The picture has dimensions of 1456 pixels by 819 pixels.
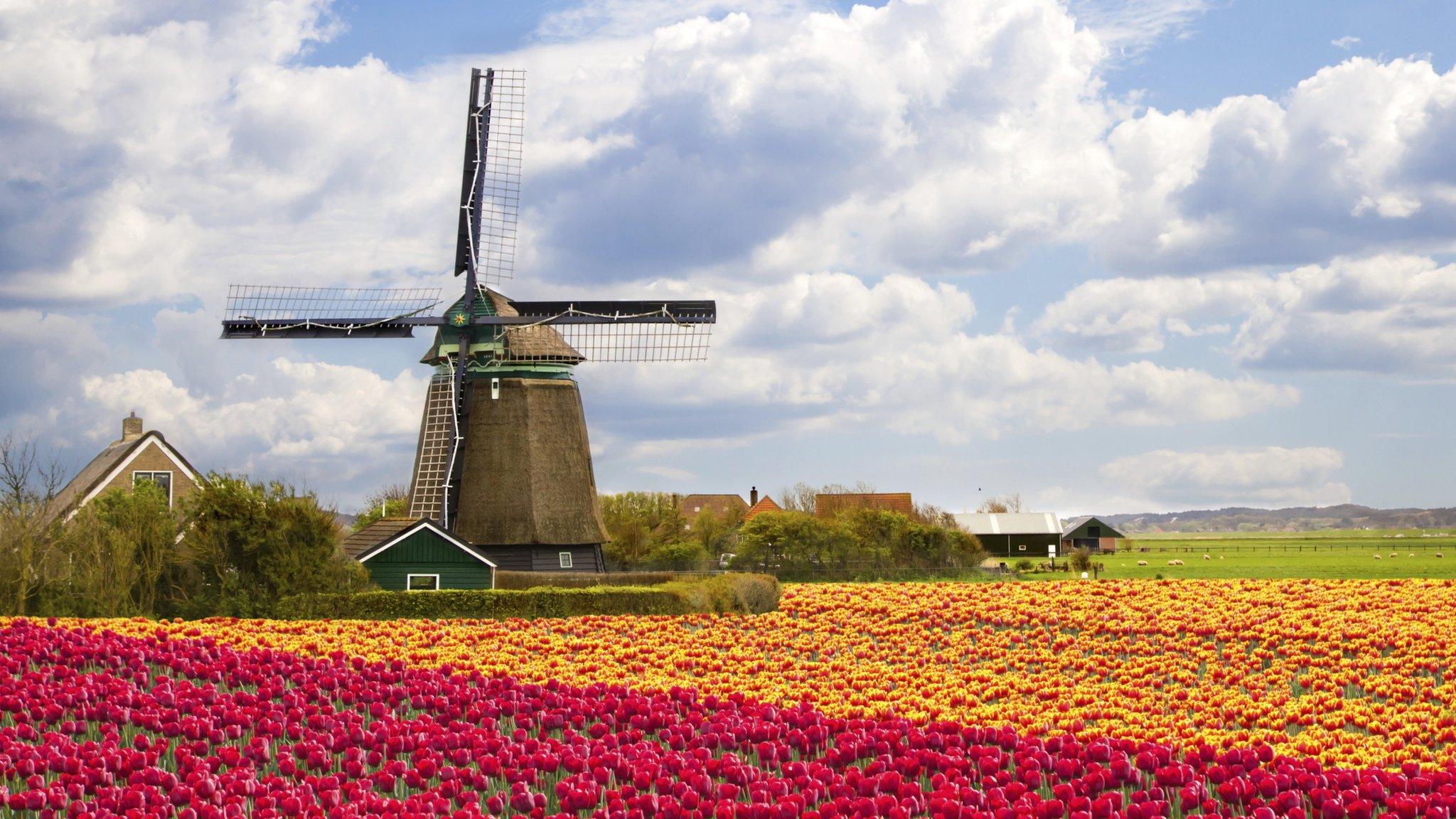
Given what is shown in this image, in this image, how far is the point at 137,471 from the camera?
130 ft

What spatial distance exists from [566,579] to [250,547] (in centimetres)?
957

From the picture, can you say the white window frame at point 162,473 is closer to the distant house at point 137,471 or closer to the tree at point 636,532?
the distant house at point 137,471

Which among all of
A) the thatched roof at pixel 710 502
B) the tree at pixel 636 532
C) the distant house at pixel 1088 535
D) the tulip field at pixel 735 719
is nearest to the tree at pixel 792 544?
the tree at pixel 636 532

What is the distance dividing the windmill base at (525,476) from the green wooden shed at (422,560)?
75.7 inches

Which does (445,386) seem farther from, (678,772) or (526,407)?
(678,772)

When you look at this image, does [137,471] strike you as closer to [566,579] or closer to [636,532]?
[566,579]

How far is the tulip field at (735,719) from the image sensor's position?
8.77 m

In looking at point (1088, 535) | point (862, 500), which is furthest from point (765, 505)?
point (1088, 535)

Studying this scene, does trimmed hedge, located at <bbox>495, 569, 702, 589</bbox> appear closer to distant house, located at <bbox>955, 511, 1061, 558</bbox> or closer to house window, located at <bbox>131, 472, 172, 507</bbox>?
house window, located at <bbox>131, 472, 172, 507</bbox>

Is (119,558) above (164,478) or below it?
below

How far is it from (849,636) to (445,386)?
18.0 m

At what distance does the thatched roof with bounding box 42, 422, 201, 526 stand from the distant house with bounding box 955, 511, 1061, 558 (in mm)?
59106

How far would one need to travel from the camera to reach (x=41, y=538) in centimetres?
2648

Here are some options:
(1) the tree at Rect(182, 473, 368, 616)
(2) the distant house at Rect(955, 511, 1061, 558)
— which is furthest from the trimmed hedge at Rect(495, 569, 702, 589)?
(2) the distant house at Rect(955, 511, 1061, 558)
